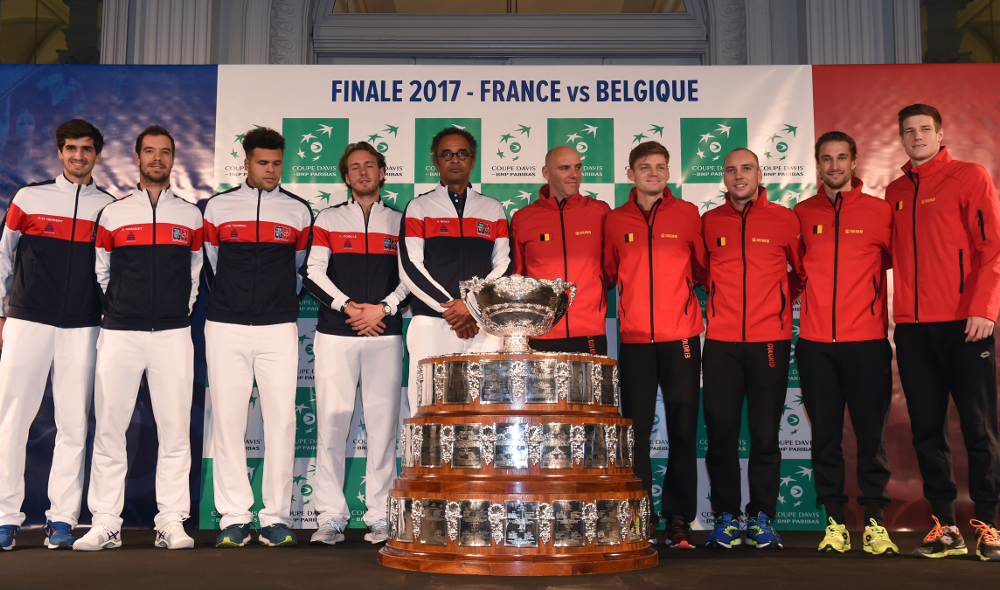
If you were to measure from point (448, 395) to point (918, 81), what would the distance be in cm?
381

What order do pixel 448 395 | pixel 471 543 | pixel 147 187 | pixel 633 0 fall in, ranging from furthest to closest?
pixel 633 0 → pixel 147 187 → pixel 448 395 → pixel 471 543

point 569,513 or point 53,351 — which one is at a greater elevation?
point 53,351

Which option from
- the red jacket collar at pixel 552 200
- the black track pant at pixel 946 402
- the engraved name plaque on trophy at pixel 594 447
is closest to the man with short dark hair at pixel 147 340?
the red jacket collar at pixel 552 200

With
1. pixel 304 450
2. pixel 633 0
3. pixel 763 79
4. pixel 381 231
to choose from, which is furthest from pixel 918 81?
pixel 304 450

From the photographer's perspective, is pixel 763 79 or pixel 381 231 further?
pixel 763 79

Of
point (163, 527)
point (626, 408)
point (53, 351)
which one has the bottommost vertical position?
point (163, 527)

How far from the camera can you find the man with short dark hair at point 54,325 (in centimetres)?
420

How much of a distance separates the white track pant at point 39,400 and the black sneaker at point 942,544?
165 inches

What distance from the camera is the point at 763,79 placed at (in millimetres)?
5199

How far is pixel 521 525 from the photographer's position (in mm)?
3135

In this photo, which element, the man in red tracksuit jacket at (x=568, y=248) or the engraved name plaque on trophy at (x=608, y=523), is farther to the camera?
the man in red tracksuit jacket at (x=568, y=248)

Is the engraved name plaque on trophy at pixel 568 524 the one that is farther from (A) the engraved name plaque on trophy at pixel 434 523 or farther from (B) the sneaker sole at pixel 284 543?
(B) the sneaker sole at pixel 284 543

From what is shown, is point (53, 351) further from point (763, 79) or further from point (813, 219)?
point (763, 79)

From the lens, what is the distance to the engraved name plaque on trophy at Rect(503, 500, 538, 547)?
3.13m
